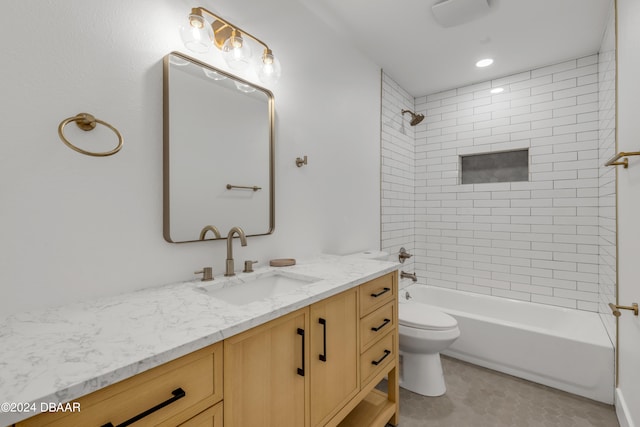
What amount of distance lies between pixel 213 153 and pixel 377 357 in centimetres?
135

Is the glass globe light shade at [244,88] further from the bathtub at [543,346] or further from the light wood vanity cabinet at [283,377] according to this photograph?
the bathtub at [543,346]

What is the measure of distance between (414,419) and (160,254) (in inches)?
70.0

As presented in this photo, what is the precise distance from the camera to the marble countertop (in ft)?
1.74

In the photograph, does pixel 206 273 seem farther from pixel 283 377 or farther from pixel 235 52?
pixel 235 52

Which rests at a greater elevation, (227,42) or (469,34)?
(469,34)

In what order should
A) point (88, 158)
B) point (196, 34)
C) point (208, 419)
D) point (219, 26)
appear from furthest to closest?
1. point (219, 26)
2. point (196, 34)
3. point (88, 158)
4. point (208, 419)

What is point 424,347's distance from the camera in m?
2.01

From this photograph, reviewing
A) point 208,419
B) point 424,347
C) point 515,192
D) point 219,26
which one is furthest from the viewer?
point 515,192

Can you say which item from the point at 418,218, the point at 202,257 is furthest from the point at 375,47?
the point at 202,257

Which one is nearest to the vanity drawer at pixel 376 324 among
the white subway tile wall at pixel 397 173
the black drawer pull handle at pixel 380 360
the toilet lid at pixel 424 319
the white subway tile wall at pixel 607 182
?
the black drawer pull handle at pixel 380 360

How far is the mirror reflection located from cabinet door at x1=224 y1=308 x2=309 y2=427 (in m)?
0.63

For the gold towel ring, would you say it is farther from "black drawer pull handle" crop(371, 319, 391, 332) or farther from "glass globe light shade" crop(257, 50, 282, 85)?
"black drawer pull handle" crop(371, 319, 391, 332)

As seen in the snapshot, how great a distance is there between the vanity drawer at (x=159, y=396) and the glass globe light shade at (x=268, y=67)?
1.38m

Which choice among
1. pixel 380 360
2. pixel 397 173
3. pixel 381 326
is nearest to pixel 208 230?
pixel 381 326
